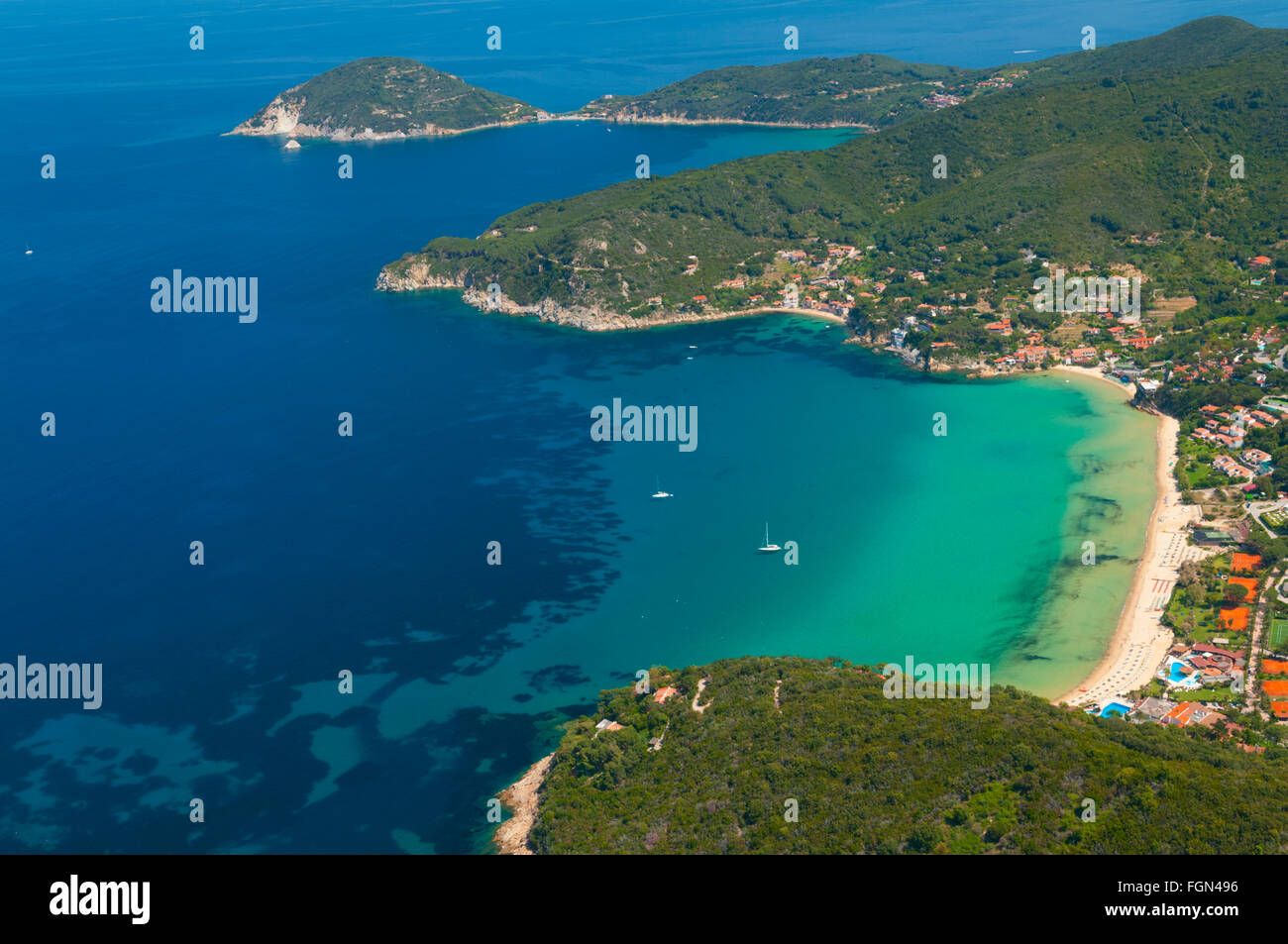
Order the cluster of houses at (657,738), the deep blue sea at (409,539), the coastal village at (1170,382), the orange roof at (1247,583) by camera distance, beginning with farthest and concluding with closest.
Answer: the orange roof at (1247,583) < the coastal village at (1170,382) < the deep blue sea at (409,539) < the cluster of houses at (657,738)

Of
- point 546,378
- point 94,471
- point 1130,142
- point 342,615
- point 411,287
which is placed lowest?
point 342,615

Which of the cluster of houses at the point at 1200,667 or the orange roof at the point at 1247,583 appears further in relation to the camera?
the orange roof at the point at 1247,583

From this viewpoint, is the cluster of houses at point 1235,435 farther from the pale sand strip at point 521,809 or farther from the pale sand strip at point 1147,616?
the pale sand strip at point 521,809

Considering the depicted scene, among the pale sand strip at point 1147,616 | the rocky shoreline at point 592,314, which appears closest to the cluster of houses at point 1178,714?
the pale sand strip at point 1147,616
